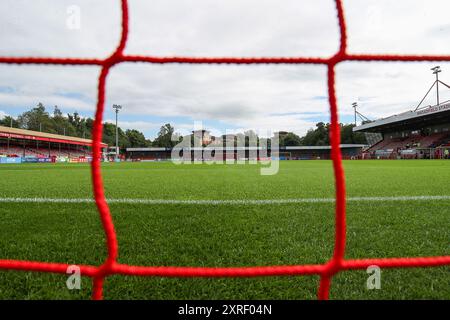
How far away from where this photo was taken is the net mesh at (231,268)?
1065 mm

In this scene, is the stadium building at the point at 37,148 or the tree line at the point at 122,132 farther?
the tree line at the point at 122,132

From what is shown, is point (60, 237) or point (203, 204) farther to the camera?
point (203, 204)

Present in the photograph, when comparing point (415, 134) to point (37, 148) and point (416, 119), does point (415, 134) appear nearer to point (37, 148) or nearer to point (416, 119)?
point (416, 119)

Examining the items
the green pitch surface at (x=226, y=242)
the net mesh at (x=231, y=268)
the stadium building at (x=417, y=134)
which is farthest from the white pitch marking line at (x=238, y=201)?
the stadium building at (x=417, y=134)

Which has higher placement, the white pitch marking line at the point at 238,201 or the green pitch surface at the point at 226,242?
the white pitch marking line at the point at 238,201

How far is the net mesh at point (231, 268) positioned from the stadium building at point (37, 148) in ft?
84.6

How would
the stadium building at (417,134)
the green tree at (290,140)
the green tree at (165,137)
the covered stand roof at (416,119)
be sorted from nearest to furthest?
1. the covered stand roof at (416,119)
2. the stadium building at (417,134)
3. the green tree at (290,140)
4. the green tree at (165,137)

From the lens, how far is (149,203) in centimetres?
311

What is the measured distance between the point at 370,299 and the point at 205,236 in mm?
999

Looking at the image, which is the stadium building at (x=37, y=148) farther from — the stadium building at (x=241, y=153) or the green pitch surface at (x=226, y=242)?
the green pitch surface at (x=226, y=242)

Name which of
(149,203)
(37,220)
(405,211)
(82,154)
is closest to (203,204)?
(149,203)

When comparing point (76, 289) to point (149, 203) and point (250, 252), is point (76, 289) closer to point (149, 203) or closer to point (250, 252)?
point (250, 252)
